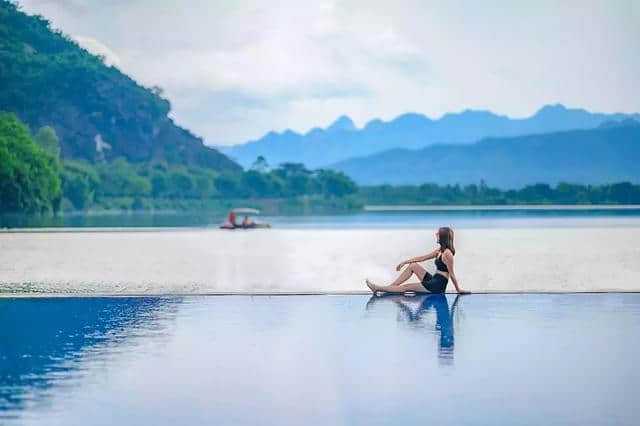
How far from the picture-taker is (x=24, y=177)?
180ft

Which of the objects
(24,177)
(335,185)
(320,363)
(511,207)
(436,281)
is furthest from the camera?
(335,185)

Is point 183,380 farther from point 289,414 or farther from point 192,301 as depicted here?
point 192,301

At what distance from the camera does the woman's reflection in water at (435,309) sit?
7.96 m

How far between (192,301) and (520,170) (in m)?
180

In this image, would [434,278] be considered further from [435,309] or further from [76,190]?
[76,190]

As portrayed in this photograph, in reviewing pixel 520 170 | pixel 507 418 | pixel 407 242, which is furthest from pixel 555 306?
pixel 520 170

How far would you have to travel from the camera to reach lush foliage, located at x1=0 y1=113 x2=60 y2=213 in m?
54.0

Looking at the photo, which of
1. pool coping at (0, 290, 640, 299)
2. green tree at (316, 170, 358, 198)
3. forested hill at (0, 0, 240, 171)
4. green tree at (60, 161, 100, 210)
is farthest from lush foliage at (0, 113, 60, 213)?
forested hill at (0, 0, 240, 171)

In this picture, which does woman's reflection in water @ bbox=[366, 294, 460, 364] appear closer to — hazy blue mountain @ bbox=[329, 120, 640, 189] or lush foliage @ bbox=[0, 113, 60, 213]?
lush foliage @ bbox=[0, 113, 60, 213]

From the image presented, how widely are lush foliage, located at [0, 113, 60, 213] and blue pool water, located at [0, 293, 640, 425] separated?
149 feet

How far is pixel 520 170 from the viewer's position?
613 feet

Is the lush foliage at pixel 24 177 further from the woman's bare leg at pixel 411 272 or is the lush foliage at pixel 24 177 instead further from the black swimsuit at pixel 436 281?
the black swimsuit at pixel 436 281

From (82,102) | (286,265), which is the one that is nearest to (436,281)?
(286,265)

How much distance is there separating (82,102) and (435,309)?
123m
